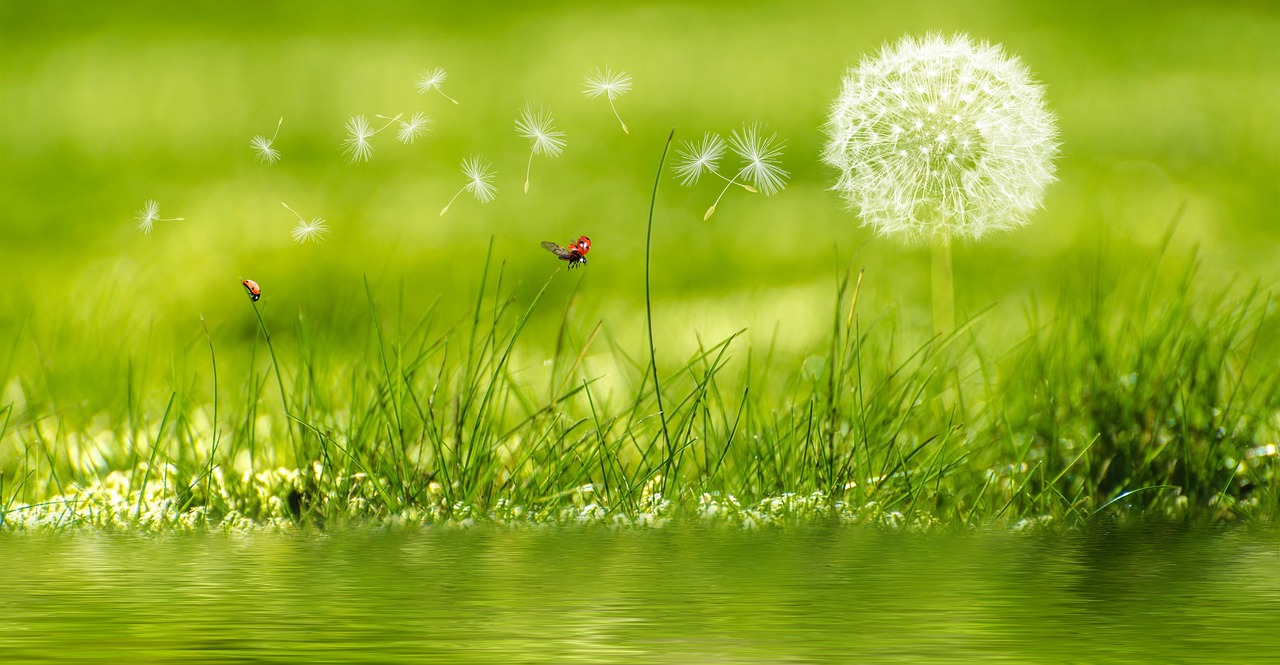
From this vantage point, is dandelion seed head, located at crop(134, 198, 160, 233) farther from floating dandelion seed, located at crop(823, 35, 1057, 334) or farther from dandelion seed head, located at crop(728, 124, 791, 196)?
floating dandelion seed, located at crop(823, 35, 1057, 334)

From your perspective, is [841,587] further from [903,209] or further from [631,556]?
[903,209]

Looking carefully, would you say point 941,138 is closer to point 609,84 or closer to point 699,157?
point 699,157

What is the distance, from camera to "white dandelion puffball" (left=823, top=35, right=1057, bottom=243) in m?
3.39

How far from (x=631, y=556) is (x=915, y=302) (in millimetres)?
4556

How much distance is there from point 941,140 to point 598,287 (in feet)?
10.4

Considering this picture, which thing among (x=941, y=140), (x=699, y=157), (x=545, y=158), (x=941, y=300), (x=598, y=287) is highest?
(x=545, y=158)

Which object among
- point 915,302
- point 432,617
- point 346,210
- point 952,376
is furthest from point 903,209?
point 346,210

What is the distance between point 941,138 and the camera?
136 inches

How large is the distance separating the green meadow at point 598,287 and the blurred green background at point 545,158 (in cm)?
3

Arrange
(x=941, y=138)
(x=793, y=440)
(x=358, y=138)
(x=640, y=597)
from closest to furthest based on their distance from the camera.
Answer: (x=640, y=597)
(x=358, y=138)
(x=793, y=440)
(x=941, y=138)

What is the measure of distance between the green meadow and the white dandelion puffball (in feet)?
0.65

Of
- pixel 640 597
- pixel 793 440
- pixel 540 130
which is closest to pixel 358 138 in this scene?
pixel 540 130

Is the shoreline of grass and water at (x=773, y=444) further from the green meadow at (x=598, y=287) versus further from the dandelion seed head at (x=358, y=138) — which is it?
the dandelion seed head at (x=358, y=138)

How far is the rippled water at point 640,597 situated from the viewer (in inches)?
55.1
